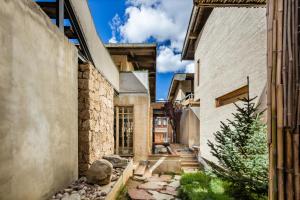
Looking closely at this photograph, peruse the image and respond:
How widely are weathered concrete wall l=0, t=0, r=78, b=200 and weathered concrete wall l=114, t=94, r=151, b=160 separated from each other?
4.51 m

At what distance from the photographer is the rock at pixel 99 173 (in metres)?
3.88

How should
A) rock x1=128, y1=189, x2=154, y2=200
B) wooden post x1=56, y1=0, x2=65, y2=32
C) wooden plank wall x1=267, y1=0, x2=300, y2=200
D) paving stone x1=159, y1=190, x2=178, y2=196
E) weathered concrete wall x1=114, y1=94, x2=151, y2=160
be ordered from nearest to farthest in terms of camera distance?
wooden plank wall x1=267, y1=0, x2=300, y2=200 < wooden post x1=56, y1=0, x2=65, y2=32 < rock x1=128, y1=189, x2=154, y2=200 < paving stone x1=159, y1=190, x2=178, y2=196 < weathered concrete wall x1=114, y1=94, x2=151, y2=160

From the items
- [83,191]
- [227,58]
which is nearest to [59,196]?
[83,191]

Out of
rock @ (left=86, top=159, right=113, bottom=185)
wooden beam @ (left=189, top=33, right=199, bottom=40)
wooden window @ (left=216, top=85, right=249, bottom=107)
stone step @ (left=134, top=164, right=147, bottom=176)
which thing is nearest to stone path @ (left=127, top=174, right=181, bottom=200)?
stone step @ (left=134, top=164, right=147, bottom=176)

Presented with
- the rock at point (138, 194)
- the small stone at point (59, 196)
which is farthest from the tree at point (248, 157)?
the small stone at point (59, 196)

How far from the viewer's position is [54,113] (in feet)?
10.1

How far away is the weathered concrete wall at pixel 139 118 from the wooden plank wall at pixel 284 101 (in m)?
6.41

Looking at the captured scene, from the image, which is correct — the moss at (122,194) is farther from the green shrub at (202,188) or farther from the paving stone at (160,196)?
the green shrub at (202,188)

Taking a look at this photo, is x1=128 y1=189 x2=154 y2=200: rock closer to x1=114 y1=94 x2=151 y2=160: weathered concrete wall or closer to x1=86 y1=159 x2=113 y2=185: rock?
x1=86 y1=159 x2=113 y2=185: rock

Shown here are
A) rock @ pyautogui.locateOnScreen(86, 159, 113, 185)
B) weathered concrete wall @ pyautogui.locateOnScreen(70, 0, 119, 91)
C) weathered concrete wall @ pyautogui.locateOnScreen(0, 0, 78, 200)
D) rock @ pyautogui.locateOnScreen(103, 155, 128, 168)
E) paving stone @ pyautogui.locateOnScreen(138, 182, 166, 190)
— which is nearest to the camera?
weathered concrete wall @ pyautogui.locateOnScreen(0, 0, 78, 200)

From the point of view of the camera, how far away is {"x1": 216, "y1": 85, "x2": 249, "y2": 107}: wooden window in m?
5.31

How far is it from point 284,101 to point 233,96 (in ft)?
14.8

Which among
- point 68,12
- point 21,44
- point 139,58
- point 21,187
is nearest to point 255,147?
point 21,187

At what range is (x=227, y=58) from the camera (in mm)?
6223
